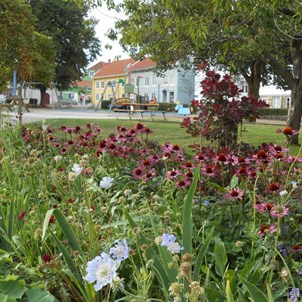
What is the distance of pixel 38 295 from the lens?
4.67ft

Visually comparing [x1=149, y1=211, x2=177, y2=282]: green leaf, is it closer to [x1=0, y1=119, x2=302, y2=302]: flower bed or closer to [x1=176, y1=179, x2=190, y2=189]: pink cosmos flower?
[x1=0, y1=119, x2=302, y2=302]: flower bed

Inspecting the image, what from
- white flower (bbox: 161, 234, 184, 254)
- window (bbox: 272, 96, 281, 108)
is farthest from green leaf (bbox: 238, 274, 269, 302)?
window (bbox: 272, 96, 281, 108)

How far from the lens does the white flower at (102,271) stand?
3.47ft

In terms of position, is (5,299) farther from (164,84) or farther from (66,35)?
(164,84)

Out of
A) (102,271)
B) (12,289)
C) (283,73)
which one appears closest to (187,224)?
(102,271)

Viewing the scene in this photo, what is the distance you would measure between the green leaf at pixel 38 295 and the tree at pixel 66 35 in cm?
4031

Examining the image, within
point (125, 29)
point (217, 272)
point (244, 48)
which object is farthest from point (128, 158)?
point (244, 48)

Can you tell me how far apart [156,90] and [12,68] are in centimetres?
6044

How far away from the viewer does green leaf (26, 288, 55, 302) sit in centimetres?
140

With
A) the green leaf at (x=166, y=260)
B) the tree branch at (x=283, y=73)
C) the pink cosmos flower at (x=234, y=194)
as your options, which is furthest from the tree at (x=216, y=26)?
the green leaf at (x=166, y=260)

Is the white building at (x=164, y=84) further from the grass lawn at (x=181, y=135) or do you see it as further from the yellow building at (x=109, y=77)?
the grass lawn at (x=181, y=135)

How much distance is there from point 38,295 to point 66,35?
43293mm

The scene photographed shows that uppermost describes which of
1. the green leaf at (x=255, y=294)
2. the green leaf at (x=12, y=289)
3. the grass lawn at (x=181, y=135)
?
the green leaf at (x=255, y=294)

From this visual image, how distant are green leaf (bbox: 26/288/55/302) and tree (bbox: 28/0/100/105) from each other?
40.3 meters
